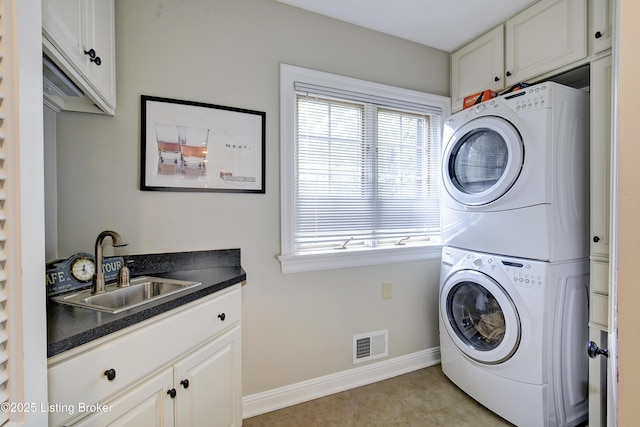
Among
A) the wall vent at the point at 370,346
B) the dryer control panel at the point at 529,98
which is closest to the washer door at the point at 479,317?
the wall vent at the point at 370,346

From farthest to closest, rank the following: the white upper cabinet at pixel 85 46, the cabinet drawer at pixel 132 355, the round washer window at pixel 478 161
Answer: the round washer window at pixel 478 161, the white upper cabinet at pixel 85 46, the cabinet drawer at pixel 132 355

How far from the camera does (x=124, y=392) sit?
952 mm

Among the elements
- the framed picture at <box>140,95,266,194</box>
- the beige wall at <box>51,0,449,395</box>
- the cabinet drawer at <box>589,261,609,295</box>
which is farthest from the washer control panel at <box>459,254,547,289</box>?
the framed picture at <box>140,95,266,194</box>

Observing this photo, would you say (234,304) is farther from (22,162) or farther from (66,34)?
(66,34)

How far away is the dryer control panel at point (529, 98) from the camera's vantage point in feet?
5.00

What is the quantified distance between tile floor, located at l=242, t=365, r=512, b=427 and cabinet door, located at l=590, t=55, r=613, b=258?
1173 mm

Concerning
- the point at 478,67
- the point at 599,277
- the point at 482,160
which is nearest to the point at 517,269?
the point at 599,277

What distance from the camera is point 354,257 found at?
2.04 meters

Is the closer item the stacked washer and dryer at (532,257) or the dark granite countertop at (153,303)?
the dark granite countertop at (153,303)

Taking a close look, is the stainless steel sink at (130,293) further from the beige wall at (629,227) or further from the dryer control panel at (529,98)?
the dryer control panel at (529,98)

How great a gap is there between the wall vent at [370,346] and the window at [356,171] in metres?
0.54

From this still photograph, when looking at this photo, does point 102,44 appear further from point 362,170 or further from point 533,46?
point 533,46

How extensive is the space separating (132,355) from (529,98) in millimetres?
2169

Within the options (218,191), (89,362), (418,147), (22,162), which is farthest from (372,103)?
(89,362)
